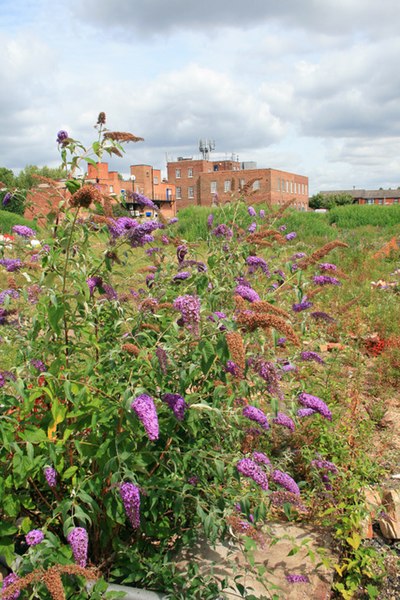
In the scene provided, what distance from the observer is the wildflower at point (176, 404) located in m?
1.83

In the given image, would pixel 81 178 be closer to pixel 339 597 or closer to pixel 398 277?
pixel 339 597

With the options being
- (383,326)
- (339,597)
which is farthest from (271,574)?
(383,326)

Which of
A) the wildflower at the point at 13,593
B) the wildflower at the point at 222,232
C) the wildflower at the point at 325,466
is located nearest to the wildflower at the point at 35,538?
the wildflower at the point at 13,593

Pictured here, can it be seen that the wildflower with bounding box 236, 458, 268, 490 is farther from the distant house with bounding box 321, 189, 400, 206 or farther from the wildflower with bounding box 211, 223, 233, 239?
the distant house with bounding box 321, 189, 400, 206

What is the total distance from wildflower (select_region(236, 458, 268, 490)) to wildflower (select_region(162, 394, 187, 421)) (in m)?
0.31

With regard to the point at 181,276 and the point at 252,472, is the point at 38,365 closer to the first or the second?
the point at 181,276

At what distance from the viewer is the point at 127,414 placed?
178 centimetres

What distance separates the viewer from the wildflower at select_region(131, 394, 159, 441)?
160 cm

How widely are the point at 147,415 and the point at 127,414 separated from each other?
0.19 meters

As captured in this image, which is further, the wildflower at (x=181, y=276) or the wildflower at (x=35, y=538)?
the wildflower at (x=181, y=276)

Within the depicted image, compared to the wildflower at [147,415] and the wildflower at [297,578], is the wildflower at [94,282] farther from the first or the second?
the wildflower at [297,578]

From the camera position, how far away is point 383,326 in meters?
6.36

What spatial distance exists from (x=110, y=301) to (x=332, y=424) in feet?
5.58

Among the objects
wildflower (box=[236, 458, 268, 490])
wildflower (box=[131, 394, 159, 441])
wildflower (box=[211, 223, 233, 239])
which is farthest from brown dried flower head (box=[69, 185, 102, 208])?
wildflower (box=[211, 223, 233, 239])
